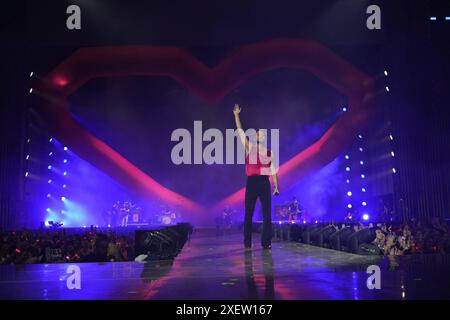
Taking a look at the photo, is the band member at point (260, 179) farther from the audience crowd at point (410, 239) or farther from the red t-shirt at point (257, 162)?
the audience crowd at point (410, 239)

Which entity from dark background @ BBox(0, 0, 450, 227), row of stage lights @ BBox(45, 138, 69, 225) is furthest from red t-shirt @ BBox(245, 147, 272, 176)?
row of stage lights @ BBox(45, 138, 69, 225)

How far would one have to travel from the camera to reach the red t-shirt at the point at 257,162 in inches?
228

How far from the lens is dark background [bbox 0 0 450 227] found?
1261cm

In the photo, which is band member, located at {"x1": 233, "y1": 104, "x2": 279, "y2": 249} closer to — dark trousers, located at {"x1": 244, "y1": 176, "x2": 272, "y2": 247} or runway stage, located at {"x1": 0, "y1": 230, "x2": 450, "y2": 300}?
dark trousers, located at {"x1": 244, "y1": 176, "x2": 272, "y2": 247}

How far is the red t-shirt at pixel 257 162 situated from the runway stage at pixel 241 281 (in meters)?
1.54

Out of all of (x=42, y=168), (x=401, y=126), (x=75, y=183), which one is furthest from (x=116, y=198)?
(x=401, y=126)

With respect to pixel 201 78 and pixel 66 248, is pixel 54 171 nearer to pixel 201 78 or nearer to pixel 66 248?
pixel 201 78

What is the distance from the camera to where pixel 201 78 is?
50.9ft

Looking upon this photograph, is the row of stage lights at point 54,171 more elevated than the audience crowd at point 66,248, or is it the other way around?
the row of stage lights at point 54,171

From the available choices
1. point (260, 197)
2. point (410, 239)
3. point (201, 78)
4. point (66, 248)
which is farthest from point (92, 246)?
point (201, 78)

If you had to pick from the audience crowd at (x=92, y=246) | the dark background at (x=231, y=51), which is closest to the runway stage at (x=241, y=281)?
the audience crowd at (x=92, y=246)

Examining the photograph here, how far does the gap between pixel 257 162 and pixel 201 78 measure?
10.3 m

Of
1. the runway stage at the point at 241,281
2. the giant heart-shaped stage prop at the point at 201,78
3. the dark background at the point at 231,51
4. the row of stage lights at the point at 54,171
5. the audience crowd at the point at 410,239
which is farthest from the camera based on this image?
the row of stage lights at the point at 54,171

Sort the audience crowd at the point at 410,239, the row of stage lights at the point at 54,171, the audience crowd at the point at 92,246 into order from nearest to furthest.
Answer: the audience crowd at the point at 410,239 < the audience crowd at the point at 92,246 < the row of stage lights at the point at 54,171
